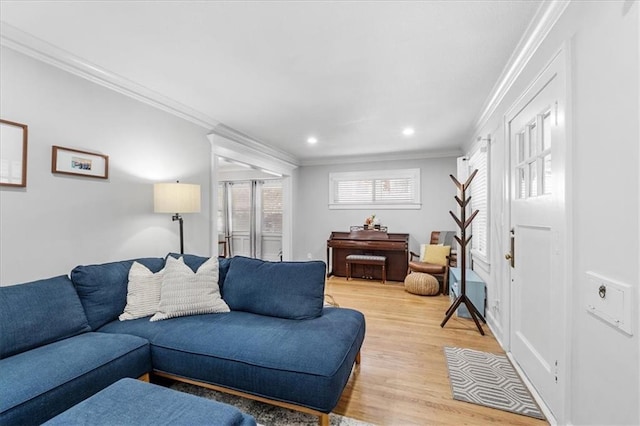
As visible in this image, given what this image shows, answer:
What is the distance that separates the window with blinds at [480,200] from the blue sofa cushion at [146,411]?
10.1 feet

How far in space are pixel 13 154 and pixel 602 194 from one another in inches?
133

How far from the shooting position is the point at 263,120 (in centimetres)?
383

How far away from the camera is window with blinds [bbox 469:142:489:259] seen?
3.34 metres

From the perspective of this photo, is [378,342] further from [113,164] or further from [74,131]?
[74,131]

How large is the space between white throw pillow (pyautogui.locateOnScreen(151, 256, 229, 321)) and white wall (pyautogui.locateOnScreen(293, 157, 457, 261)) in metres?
3.93

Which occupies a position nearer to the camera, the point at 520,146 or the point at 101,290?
the point at 101,290

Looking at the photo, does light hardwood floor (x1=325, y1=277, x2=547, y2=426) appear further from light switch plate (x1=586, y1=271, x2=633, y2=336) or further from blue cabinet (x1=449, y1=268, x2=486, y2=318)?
light switch plate (x1=586, y1=271, x2=633, y2=336)

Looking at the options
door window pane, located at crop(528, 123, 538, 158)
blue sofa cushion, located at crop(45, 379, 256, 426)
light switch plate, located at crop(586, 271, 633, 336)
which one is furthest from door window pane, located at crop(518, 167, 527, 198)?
blue sofa cushion, located at crop(45, 379, 256, 426)

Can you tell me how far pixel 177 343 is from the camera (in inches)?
74.1

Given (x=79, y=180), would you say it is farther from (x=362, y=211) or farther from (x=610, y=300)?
(x=362, y=211)

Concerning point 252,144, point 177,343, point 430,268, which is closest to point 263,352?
point 177,343

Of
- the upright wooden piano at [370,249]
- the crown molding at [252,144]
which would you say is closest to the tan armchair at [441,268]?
the upright wooden piano at [370,249]

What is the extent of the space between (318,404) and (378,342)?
1.49m

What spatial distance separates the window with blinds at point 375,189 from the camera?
19.3 ft
